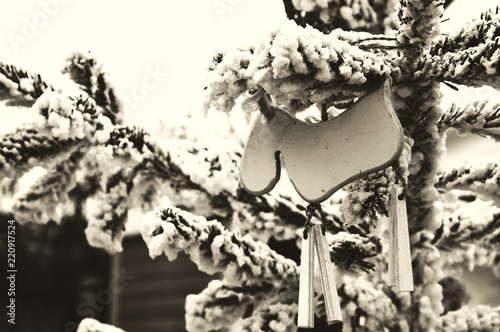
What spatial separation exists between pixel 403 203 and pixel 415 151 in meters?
0.10

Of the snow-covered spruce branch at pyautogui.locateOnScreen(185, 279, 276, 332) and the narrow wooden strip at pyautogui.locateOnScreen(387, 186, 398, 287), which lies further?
the snow-covered spruce branch at pyautogui.locateOnScreen(185, 279, 276, 332)

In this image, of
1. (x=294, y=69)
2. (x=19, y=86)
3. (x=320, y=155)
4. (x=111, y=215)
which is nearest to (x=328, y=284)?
(x=320, y=155)

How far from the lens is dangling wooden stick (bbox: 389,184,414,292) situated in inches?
23.3

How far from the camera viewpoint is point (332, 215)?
35.4 inches

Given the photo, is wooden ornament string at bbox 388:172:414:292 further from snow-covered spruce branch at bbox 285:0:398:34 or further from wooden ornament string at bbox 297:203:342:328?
snow-covered spruce branch at bbox 285:0:398:34

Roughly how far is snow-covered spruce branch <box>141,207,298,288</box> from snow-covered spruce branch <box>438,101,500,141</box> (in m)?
0.32

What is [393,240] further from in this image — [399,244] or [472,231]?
[472,231]

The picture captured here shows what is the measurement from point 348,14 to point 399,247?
19.9 inches

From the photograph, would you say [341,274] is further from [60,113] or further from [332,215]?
[60,113]

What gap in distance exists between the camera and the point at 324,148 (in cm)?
62

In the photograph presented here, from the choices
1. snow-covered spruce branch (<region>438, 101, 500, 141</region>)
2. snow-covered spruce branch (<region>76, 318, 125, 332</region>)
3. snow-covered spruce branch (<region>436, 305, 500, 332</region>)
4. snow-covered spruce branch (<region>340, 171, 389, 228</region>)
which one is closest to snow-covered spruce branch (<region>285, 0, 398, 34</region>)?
snow-covered spruce branch (<region>438, 101, 500, 141</region>)

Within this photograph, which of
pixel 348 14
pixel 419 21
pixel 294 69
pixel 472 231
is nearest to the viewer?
pixel 294 69

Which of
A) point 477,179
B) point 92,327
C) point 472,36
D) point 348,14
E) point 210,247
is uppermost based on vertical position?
A: point 348,14

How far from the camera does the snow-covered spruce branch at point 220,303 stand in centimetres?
76
